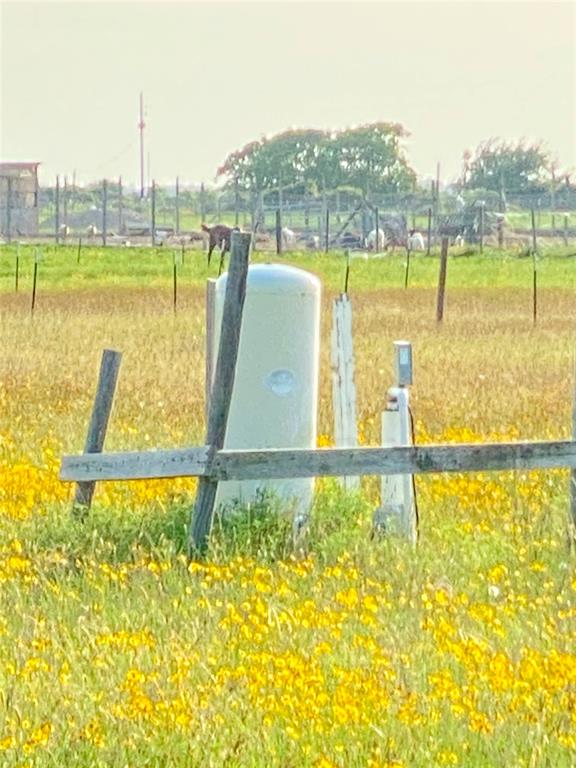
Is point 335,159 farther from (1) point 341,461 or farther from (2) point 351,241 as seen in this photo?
(1) point 341,461

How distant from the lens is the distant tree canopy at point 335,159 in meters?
116

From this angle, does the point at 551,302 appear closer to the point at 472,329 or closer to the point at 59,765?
the point at 472,329

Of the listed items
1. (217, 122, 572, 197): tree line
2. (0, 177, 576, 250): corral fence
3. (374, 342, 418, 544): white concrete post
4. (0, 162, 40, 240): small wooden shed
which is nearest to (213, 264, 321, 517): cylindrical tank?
(374, 342, 418, 544): white concrete post

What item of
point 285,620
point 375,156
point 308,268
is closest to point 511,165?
point 375,156

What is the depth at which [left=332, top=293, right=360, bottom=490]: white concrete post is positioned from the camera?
32.2 ft

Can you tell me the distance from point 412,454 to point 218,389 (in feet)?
3.25

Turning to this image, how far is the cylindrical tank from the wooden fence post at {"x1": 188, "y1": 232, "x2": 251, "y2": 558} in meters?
0.42

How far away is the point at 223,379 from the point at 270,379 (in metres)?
0.57

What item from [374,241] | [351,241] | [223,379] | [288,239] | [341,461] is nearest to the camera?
[341,461]

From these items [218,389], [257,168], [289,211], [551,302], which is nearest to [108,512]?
[218,389]

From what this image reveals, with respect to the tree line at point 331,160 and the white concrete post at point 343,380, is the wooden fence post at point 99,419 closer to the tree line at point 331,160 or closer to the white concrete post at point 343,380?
the white concrete post at point 343,380

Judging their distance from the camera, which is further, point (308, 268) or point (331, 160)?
point (331, 160)

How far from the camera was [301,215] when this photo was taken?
85.9 metres

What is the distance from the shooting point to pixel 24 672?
5898 mm
